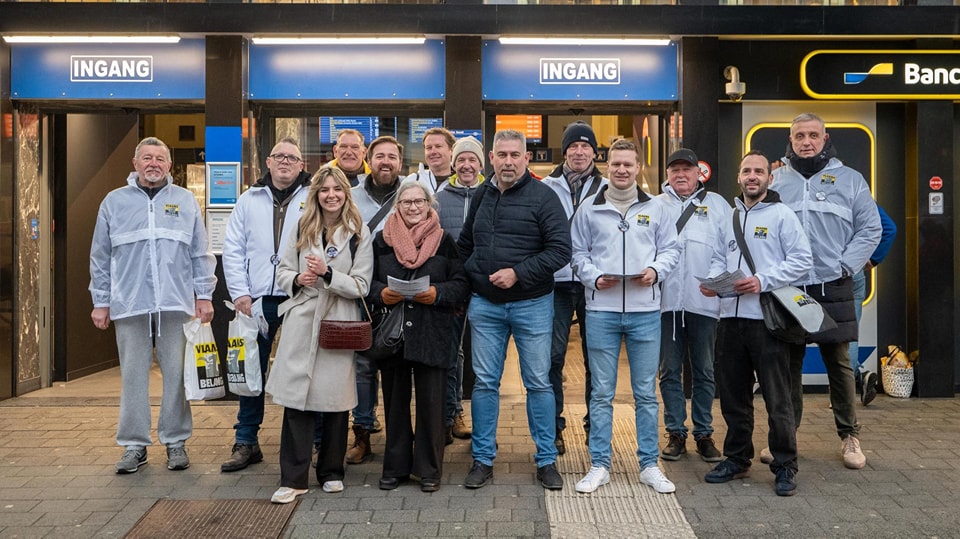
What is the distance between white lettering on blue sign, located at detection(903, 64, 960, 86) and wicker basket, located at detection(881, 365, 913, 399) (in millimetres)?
2522

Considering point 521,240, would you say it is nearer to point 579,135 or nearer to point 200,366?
point 579,135

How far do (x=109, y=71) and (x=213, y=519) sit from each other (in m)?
4.73

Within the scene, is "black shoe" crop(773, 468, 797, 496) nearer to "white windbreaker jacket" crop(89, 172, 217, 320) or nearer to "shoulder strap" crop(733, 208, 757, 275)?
"shoulder strap" crop(733, 208, 757, 275)

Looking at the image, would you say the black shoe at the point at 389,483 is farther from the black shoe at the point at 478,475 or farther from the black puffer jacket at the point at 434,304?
the black puffer jacket at the point at 434,304

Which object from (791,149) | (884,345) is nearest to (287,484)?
(791,149)

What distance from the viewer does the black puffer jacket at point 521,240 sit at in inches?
206

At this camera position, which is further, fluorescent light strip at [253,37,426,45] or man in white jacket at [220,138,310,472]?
fluorescent light strip at [253,37,426,45]

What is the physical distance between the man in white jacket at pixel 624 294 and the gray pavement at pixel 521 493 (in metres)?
0.34

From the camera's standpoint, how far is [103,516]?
4879 millimetres

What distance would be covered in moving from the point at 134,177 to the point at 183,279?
0.73 metres

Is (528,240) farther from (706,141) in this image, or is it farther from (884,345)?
(884,345)

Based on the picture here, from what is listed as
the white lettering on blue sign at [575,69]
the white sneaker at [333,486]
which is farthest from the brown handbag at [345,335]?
the white lettering on blue sign at [575,69]

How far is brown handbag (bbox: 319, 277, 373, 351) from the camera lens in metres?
5.07

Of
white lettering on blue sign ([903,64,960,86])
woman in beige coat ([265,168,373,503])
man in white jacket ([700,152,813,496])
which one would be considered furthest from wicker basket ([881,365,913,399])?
woman in beige coat ([265,168,373,503])
